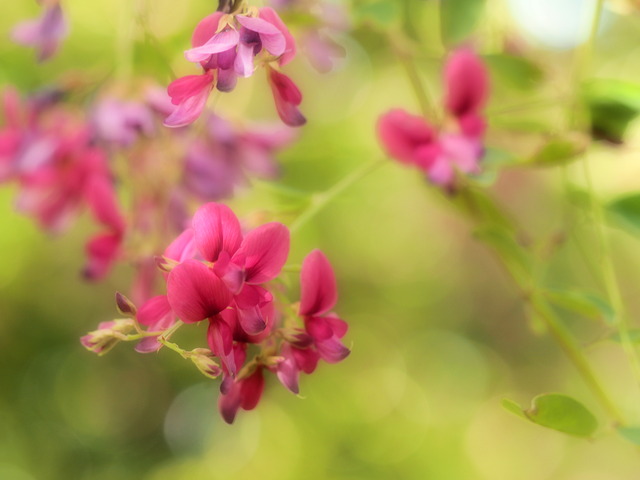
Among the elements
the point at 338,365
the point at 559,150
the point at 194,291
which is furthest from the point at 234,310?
the point at 338,365

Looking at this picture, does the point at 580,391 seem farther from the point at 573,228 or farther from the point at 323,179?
the point at 573,228

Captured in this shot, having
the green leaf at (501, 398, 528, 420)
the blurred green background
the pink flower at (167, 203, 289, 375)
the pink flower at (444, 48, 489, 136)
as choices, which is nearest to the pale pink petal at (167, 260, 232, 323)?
the pink flower at (167, 203, 289, 375)

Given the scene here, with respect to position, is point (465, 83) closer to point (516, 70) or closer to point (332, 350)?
point (516, 70)

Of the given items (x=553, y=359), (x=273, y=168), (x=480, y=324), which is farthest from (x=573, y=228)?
(x=553, y=359)

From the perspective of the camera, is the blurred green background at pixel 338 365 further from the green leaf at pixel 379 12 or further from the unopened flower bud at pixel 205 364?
the unopened flower bud at pixel 205 364

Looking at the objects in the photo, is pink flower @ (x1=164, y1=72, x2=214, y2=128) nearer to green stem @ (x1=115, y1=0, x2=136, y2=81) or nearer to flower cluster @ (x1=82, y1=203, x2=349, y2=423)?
flower cluster @ (x1=82, y1=203, x2=349, y2=423)
